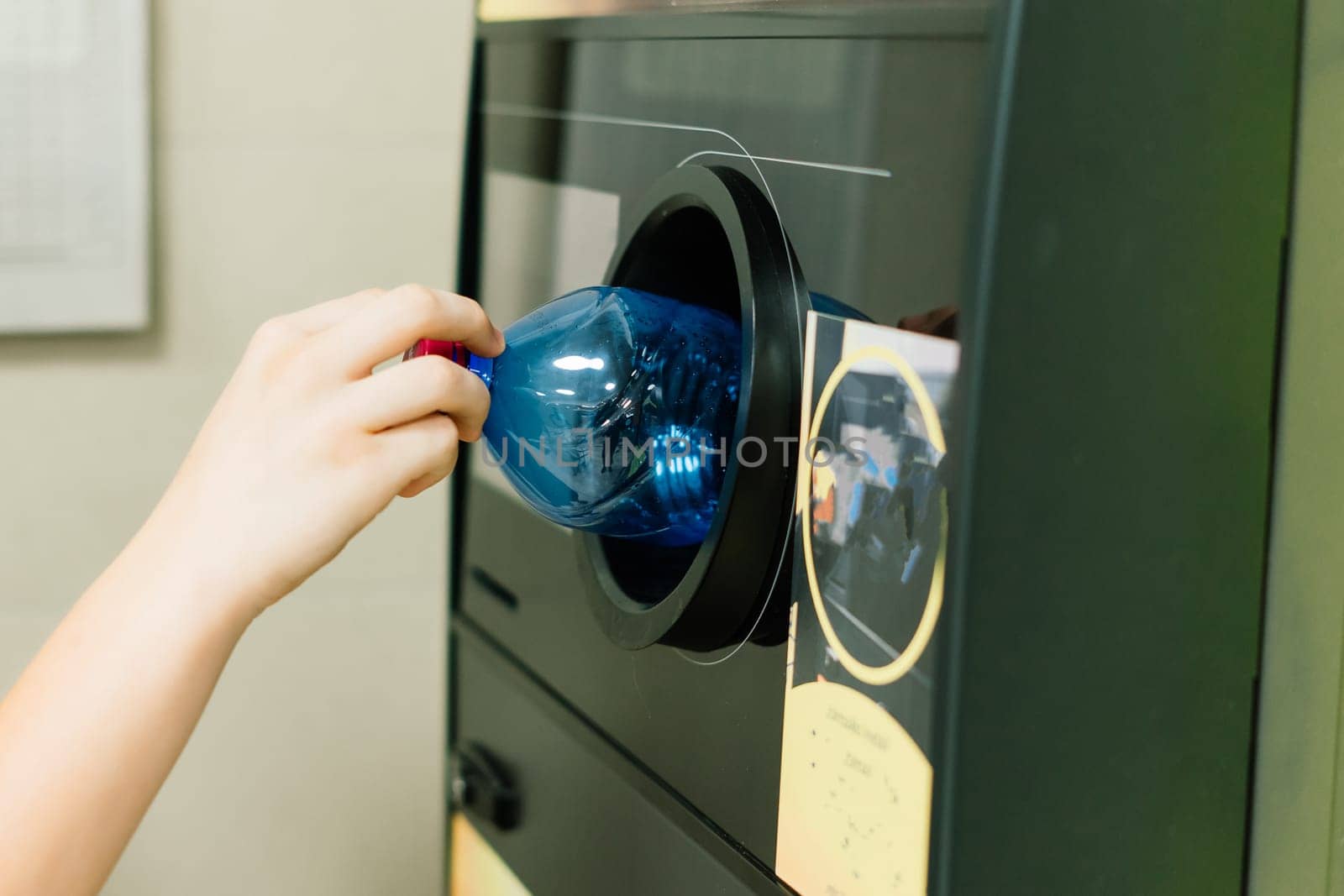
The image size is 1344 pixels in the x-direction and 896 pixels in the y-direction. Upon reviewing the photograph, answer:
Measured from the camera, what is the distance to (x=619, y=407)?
0.64 m

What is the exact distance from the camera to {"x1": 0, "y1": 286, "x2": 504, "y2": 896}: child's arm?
1.87 feet

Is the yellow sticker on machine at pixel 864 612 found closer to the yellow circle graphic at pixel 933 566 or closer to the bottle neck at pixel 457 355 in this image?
the yellow circle graphic at pixel 933 566

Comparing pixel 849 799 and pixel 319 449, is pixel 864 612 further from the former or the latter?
pixel 319 449

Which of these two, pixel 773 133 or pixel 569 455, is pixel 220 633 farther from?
pixel 773 133

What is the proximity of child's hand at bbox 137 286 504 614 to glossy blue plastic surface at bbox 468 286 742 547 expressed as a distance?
54 millimetres

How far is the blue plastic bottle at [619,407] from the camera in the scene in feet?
2.08

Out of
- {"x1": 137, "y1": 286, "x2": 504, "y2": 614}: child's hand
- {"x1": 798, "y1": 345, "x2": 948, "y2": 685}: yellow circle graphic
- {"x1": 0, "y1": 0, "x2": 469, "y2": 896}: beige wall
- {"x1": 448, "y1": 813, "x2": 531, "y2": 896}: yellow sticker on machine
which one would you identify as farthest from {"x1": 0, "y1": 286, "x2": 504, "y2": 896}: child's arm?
{"x1": 0, "y1": 0, "x2": 469, "y2": 896}: beige wall

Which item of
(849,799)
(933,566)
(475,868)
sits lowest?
(475,868)

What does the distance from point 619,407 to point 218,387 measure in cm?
78

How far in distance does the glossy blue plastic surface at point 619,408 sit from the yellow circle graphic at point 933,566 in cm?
9

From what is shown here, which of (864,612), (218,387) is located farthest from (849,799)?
(218,387)

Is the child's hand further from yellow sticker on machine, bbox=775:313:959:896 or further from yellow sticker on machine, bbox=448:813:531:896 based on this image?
yellow sticker on machine, bbox=448:813:531:896

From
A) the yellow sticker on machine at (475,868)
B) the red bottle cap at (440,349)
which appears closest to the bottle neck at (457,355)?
the red bottle cap at (440,349)

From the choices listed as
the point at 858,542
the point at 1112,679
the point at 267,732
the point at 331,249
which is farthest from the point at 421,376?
the point at 267,732
